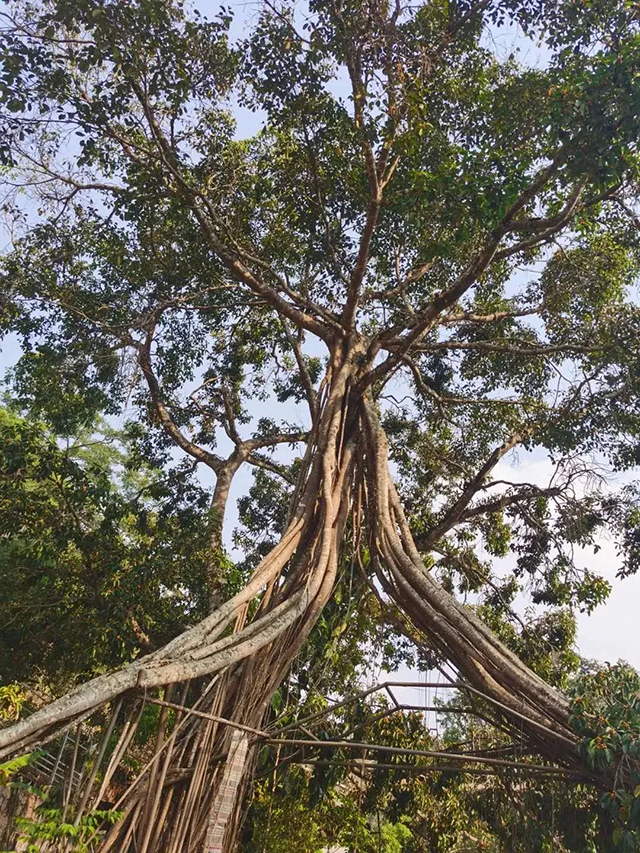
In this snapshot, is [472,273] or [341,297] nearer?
[472,273]

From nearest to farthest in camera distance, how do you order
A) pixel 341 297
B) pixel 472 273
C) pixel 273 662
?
pixel 273 662
pixel 472 273
pixel 341 297

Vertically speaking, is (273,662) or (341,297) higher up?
(341,297)

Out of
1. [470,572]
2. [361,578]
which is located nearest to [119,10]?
[361,578]

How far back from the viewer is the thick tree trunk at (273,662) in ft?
9.45

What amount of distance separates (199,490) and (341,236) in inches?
115

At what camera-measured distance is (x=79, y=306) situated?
6.16 m

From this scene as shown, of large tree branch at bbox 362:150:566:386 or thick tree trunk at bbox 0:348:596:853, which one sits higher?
large tree branch at bbox 362:150:566:386

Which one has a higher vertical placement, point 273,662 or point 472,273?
point 472,273

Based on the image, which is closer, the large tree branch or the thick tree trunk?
the thick tree trunk

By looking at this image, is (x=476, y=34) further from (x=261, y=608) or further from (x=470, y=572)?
(x=470, y=572)

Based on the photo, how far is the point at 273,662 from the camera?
3.75 meters

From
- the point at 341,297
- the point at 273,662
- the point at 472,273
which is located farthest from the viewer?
the point at 341,297

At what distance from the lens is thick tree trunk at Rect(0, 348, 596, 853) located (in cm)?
288

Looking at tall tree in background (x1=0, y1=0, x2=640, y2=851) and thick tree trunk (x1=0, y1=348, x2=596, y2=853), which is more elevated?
tall tree in background (x1=0, y1=0, x2=640, y2=851)
